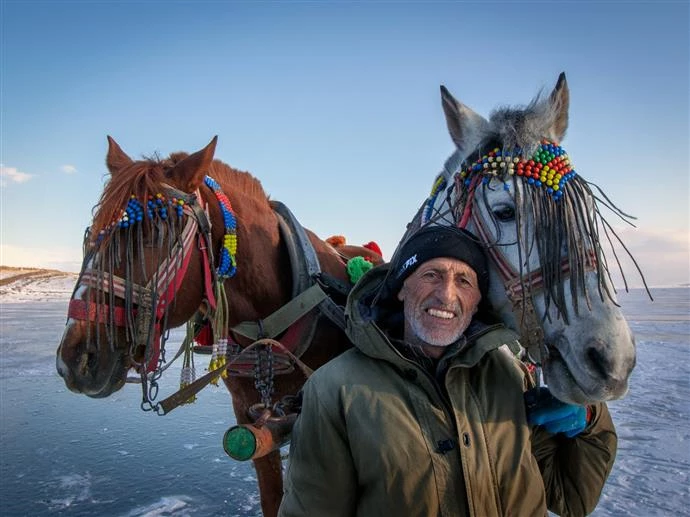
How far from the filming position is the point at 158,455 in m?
4.56

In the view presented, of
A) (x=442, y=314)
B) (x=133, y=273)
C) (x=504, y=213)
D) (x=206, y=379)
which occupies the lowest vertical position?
(x=206, y=379)

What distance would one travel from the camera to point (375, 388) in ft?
4.54

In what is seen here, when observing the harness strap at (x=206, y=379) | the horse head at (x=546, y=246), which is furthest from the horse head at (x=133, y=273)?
the horse head at (x=546, y=246)

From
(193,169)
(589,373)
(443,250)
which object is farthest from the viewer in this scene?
(193,169)

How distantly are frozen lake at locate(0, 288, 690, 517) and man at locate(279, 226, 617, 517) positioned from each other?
246cm

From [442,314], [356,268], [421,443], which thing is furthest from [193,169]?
[421,443]

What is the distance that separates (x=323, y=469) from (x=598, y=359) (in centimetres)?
83

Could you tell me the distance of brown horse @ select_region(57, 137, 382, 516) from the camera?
185 centimetres

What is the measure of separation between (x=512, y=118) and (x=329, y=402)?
1100 mm

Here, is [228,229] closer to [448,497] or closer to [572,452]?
[448,497]

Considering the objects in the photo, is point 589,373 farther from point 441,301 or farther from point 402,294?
point 402,294

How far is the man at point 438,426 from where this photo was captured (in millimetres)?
1302

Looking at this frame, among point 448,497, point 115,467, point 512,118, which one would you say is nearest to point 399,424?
point 448,497

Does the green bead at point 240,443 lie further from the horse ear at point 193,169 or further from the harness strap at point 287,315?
the horse ear at point 193,169
